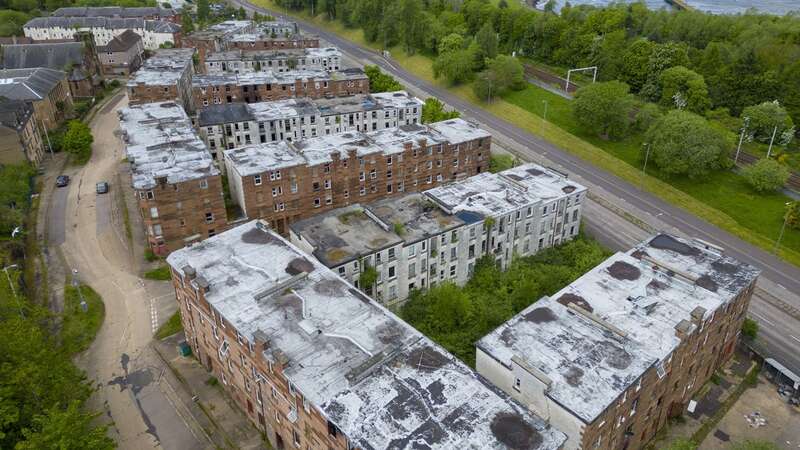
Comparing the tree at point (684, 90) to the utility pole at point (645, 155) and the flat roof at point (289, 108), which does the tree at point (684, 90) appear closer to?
the utility pole at point (645, 155)

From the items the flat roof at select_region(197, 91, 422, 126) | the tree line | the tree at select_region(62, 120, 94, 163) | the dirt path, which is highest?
the flat roof at select_region(197, 91, 422, 126)

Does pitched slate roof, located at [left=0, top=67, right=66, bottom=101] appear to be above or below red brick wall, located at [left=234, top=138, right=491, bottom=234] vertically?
above

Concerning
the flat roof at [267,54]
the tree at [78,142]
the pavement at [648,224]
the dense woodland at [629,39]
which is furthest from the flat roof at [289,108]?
the dense woodland at [629,39]

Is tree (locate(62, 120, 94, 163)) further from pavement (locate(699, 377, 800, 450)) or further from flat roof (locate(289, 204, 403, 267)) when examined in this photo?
pavement (locate(699, 377, 800, 450))

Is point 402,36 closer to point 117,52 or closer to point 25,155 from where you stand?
point 117,52

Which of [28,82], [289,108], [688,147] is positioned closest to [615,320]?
[688,147]

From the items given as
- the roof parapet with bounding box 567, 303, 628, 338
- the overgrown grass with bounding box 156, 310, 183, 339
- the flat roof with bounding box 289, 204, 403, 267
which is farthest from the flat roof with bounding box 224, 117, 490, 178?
the roof parapet with bounding box 567, 303, 628, 338
